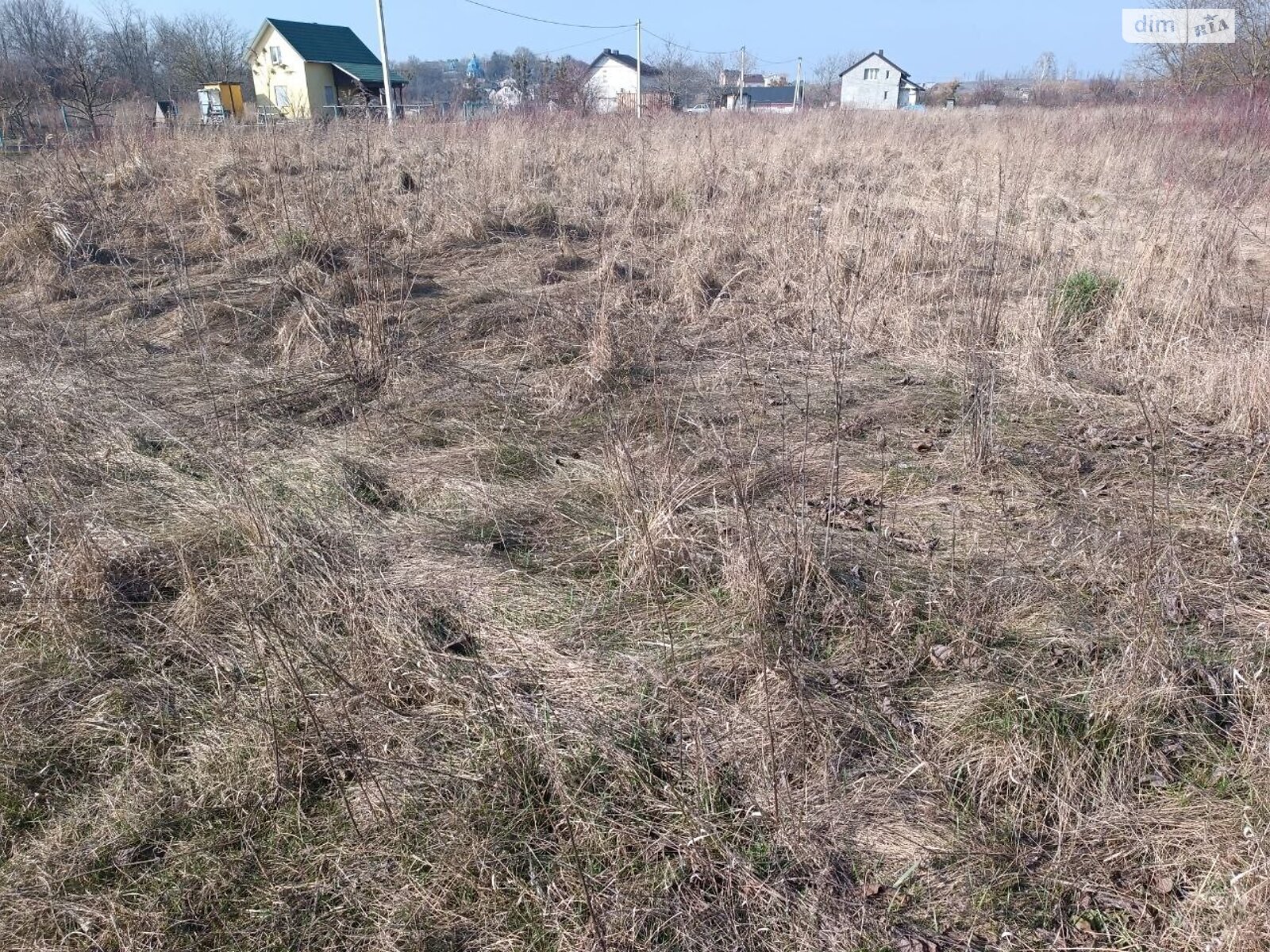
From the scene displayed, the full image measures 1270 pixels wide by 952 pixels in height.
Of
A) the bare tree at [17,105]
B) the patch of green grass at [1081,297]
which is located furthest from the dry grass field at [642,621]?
the bare tree at [17,105]

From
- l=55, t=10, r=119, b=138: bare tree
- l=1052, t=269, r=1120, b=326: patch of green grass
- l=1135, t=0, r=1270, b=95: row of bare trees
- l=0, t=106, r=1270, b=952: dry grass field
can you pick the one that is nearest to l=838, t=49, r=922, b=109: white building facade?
l=1135, t=0, r=1270, b=95: row of bare trees

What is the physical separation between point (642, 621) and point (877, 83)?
61860 mm

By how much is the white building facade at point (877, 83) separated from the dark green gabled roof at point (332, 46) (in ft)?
102

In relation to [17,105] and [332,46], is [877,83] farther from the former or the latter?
[17,105]

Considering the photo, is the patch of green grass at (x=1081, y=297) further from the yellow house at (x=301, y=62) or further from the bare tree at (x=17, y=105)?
the yellow house at (x=301, y=62)

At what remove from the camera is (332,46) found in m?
→ 35.5

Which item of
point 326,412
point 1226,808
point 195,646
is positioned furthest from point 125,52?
point 1226,808

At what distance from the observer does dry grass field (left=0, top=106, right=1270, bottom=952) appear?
5.58ft

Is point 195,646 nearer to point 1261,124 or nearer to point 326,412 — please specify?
point 326,412

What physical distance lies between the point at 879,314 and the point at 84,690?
4.54 m

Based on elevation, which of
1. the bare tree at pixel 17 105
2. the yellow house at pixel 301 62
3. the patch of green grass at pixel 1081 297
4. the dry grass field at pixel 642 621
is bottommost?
the dry grass field at pixel 642 621

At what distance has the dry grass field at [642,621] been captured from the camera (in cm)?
170

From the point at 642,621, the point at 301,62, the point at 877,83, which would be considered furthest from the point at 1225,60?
the point at 877,83

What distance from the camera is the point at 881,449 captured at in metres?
3.57
